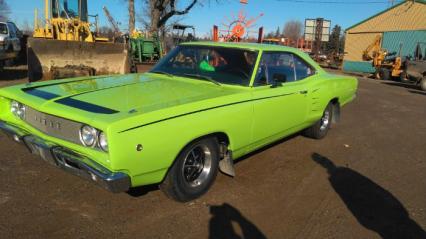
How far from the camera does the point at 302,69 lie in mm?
5641

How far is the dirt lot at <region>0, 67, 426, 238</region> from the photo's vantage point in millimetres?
3287

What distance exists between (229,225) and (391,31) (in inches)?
1342

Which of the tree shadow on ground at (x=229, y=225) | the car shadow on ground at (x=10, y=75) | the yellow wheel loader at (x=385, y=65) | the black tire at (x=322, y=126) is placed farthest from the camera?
the yellow wheel loader at (x=385, y=65)

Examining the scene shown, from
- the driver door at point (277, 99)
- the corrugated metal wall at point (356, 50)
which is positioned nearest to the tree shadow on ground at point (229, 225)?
the driver door at point (277, 99)

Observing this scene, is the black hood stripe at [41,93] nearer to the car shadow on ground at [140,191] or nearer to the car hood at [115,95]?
the car hood at [115,95]

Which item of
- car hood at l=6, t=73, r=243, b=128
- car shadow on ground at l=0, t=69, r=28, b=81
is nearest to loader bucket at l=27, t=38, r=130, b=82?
car shadow on ground at l=0, t=69, r=28, b=81

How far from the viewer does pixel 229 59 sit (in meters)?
4.69

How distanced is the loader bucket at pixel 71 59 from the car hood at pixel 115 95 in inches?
217

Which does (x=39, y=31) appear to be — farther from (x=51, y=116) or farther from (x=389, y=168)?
(x=389, y=168)

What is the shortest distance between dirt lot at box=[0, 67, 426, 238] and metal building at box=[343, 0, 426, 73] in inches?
1141

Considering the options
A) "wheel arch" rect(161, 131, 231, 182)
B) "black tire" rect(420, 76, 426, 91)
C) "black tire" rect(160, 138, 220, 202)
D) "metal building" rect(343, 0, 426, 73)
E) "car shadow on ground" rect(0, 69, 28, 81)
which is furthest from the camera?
"metal building" rect(343, 0, 426, 73)

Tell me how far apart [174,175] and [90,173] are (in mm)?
783

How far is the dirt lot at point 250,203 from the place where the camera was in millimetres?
3287

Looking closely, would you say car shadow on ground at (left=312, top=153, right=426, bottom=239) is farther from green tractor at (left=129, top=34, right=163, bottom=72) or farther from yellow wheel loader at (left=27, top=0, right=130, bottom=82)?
green tractor at (left=129, top=34, right=163, bottom=72)
